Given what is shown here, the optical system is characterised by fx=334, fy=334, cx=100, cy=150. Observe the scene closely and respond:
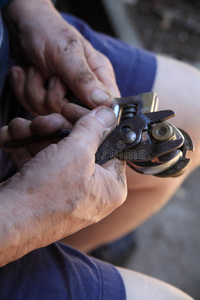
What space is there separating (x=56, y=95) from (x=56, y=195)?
410 millimetres

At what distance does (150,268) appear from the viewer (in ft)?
4.81

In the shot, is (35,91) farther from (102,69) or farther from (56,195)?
(56,195)

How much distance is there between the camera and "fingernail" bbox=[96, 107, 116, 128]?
697 mm

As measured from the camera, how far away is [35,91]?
0.96 m

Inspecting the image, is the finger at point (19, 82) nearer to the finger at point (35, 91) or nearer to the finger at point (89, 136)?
the finger at point (35, 91)

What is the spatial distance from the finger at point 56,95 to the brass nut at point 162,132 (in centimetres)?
31

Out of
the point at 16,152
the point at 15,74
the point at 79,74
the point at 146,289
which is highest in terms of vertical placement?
the point at 79,74

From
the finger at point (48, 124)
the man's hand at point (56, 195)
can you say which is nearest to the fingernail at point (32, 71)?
the finger at point (48, 124)

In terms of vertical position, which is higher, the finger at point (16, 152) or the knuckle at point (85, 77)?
the knuckle at point (85, 77)

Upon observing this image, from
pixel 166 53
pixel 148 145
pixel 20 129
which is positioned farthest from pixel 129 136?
pixel 166 53

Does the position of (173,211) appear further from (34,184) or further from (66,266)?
(34,184)

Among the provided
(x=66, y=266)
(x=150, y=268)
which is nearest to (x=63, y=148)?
(x=66, y=266)

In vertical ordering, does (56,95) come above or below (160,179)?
above

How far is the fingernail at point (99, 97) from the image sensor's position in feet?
2.63
